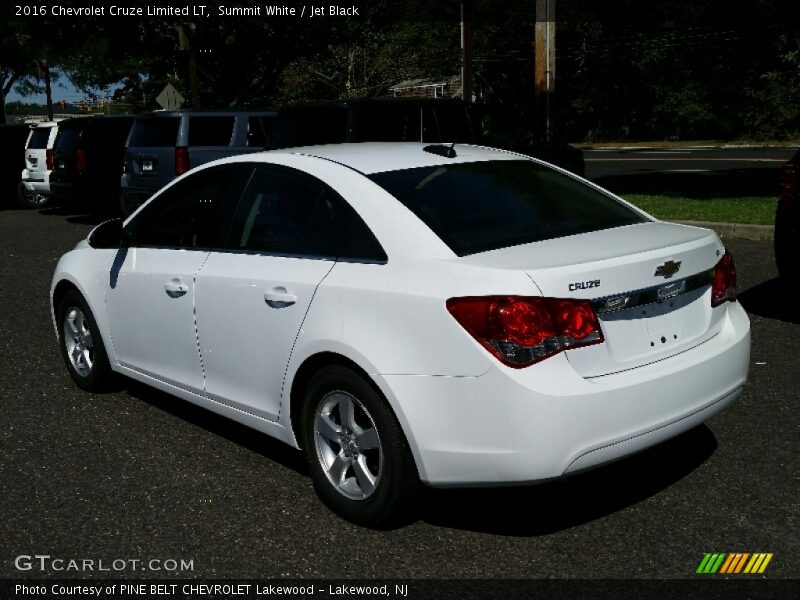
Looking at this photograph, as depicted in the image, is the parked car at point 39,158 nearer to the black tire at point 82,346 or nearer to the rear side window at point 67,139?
the rear side window at point 67,139

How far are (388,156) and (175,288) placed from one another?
1253 millimetres

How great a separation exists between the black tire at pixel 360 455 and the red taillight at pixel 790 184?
5.08m

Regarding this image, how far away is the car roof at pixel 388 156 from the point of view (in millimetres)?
4695

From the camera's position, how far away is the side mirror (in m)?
5.76

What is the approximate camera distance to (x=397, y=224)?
4.17 metres

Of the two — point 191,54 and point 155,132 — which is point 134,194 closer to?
point 155,132

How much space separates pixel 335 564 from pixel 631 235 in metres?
1.82

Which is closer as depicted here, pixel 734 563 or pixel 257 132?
pixel 734 563

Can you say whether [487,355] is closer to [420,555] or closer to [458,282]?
[458,282]

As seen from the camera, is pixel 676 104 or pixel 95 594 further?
pixel 676 104

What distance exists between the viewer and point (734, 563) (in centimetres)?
383

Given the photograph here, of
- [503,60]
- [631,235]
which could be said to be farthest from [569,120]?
[631,235]

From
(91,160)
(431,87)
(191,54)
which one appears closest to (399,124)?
(91,160)

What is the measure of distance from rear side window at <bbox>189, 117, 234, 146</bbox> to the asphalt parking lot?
36.0ft
